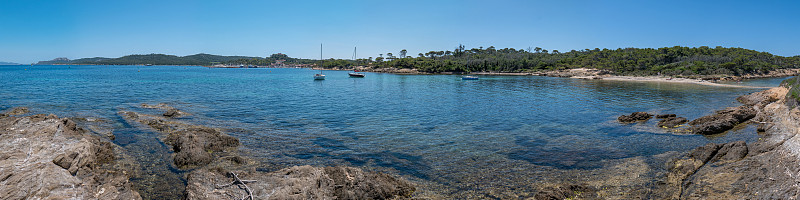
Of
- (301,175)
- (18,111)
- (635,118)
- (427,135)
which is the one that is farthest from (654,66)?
(18,111)

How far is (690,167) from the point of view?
11.2 meters

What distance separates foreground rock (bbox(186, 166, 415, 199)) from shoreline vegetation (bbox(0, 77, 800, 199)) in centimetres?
2

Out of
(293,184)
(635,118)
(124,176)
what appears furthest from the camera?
(635,118)

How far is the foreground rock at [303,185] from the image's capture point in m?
7.99

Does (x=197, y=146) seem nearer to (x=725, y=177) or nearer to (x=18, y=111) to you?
(x=725, y=177)

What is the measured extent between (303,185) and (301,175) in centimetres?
59

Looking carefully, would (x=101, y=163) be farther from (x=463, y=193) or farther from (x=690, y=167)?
(x=690, y=167)

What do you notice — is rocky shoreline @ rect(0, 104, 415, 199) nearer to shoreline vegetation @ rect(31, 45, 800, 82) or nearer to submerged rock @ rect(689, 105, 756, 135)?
submerged rock @ rect(689, 105, 756, 135)

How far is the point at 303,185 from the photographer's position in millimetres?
8445

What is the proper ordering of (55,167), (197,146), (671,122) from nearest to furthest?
(55,167), (197,146), (671,122)

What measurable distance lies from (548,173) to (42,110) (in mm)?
32007

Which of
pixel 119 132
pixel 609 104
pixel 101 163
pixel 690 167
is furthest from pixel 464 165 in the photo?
pixel 609 104

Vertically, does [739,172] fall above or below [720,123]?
below

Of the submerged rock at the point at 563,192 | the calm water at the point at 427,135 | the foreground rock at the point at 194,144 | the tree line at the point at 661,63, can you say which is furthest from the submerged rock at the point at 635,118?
the tree line at the point at 661,63
